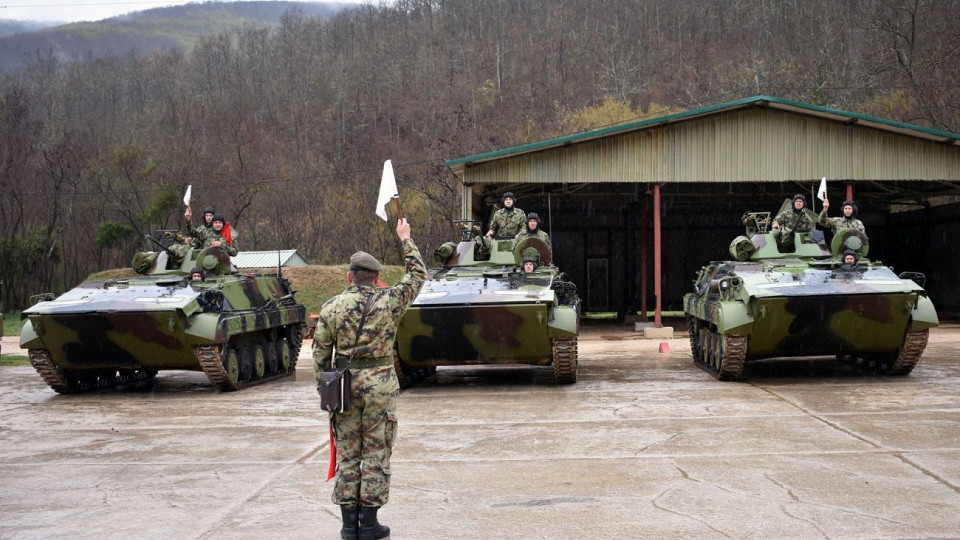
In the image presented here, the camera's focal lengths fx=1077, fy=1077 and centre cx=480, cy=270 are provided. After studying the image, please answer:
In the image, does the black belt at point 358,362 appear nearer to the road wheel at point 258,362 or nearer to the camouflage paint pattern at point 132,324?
the camouflage paint pattern at point 132,324

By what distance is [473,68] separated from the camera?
207ft

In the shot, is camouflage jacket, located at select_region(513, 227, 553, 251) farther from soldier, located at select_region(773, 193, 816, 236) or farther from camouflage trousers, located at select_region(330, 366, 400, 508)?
camouflage trousers, located at select_region(330, 366, 400, 508)

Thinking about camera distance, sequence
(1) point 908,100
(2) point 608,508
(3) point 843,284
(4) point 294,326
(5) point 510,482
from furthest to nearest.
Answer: (1) point 908,100 < (4) point 294,326 < (3) point 843,284 < (5) point 510,482 < (2) point 608,508

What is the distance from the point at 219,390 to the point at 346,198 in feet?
117

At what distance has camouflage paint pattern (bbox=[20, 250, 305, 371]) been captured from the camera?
13188 mm

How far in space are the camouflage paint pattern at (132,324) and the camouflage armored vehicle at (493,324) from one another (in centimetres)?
251

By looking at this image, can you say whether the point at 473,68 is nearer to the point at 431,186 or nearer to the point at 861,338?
the point at 431,186

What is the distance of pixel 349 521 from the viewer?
603cm

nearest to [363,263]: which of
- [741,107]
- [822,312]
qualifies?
[822,312]

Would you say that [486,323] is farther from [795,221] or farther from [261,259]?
[261,259]

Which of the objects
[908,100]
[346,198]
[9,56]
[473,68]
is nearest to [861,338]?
[908,100]

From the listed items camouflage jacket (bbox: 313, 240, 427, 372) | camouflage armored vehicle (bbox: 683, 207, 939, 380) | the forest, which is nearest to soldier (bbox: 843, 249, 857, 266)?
camouflage armored vehicle (bbox: 683, 207, 939, 380)

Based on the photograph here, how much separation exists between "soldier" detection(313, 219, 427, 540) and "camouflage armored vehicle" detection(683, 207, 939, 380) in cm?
757

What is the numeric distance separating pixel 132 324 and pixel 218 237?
3.10 m
